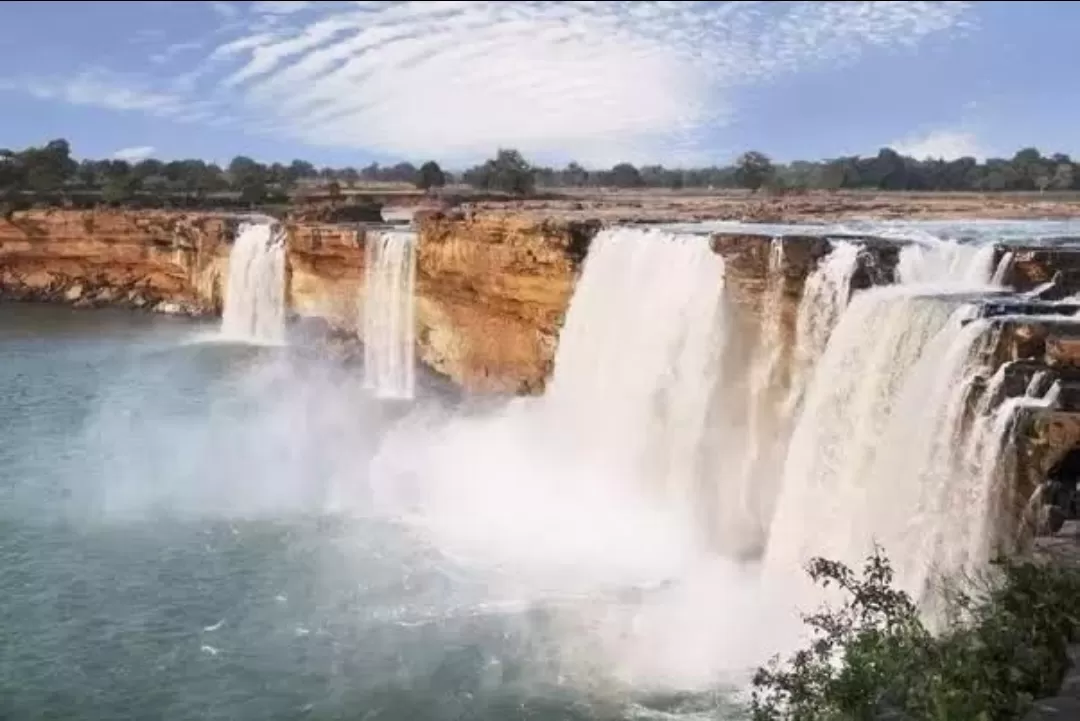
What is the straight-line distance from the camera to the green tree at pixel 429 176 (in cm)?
7062

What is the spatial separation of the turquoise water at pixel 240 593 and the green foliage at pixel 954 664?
369 cm

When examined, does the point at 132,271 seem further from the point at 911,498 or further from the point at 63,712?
the point at 911,498

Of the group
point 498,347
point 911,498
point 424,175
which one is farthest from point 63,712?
point 424,175

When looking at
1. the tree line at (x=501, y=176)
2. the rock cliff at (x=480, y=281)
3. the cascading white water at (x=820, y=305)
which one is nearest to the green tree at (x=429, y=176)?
the tree line at (x=501, y=176)

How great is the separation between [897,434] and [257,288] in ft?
85.3

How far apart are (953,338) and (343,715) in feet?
21.4

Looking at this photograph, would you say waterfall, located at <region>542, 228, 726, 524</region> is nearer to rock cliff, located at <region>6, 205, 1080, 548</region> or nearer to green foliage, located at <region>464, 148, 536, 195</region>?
rock cliff, located at <region>6, 205, 1080, 548</region>

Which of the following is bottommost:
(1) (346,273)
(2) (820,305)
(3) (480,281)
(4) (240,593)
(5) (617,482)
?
(4) (240,593)

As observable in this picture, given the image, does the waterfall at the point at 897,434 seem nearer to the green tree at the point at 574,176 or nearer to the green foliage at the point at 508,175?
the green foliage at the point at 508,175

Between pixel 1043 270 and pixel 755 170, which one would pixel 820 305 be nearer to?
pixel 1043 270

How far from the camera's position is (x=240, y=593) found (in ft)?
43.3

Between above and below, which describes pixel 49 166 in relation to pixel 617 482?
above

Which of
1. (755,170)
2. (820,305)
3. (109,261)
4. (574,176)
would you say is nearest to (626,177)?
(574,176)

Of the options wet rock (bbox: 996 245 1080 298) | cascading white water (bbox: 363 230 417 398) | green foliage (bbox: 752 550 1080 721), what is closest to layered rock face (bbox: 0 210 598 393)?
cascading white water (bbox: 363 230 417 398)
